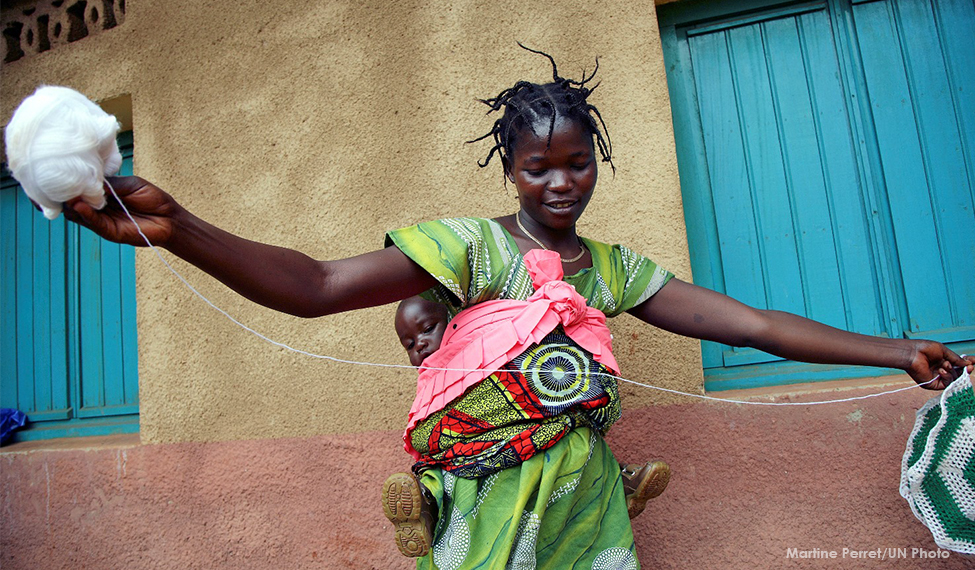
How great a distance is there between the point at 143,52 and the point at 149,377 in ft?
5.55

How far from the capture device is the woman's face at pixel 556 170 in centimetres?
172

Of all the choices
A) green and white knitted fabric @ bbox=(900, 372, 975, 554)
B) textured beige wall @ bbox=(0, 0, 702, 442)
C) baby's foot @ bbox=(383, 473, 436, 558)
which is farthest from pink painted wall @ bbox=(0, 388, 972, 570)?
baby's foot @ bbox=(383, 473, 436, 558)

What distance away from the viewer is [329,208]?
3.09 m

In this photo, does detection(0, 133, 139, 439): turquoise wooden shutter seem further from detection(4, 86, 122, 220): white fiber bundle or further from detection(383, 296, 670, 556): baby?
detection(4, 86, 122, 220): white fiber bundle

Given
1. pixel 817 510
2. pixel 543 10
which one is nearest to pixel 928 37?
pixel 543 10

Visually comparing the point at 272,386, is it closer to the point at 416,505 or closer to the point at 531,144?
the point at 416,505

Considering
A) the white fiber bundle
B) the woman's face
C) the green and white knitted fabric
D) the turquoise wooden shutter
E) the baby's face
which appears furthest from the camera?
the turquoise wooden shutter

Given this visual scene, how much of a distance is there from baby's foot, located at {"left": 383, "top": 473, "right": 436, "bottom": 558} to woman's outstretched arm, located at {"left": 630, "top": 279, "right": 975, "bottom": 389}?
929 mm

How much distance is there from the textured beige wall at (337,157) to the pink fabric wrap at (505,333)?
104 cm

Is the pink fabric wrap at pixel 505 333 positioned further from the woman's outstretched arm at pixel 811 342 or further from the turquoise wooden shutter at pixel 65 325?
the turquoise wooden shutter at pixel 65 325

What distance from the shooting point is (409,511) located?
1.60m

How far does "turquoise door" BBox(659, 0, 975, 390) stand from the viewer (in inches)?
107

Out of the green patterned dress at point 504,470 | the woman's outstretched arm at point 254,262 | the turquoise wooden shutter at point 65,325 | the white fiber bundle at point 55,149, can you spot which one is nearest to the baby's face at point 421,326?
the green patterned dress at point 504,470

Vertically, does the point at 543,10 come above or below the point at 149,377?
above
